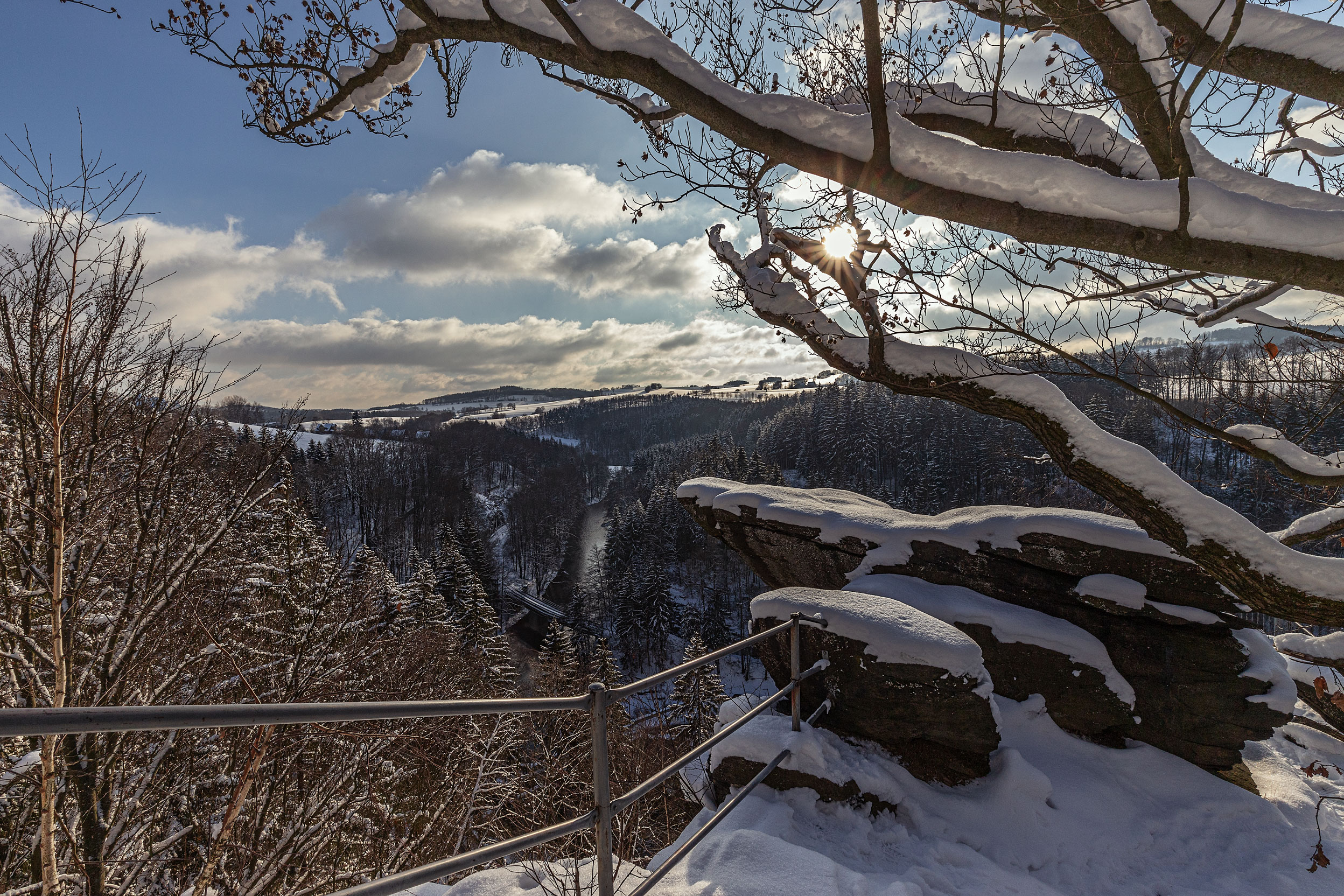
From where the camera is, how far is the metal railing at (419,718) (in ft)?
2.78

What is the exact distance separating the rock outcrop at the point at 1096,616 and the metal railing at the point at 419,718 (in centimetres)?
521

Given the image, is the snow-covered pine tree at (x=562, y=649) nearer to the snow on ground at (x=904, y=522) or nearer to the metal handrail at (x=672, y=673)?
the snow on ground at (x=904, y=522)

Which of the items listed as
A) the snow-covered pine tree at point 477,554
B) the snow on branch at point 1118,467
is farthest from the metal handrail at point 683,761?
the snow-covered pine tree at point 477,554

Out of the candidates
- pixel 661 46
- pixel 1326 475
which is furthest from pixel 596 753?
pixel 1326 475

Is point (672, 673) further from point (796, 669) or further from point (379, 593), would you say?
point (379, 593)

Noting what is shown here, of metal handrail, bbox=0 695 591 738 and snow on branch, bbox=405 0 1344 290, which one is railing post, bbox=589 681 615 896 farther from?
snow on branch, bbox=405 0 1344 290

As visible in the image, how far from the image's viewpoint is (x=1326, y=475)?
11.2ft

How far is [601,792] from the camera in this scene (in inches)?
74.6

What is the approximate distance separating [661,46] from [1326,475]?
474 centimetres

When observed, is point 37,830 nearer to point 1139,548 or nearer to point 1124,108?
point 1124,108

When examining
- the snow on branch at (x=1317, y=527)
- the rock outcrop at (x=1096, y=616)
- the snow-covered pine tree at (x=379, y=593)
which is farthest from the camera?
the snow-covered pine tree at (x=379, y=593)

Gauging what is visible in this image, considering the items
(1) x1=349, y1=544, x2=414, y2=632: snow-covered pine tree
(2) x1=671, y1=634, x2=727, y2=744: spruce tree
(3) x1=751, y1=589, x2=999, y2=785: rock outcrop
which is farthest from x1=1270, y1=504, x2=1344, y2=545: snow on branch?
(1) x1=349, y1=544, x2=414, y2=632: snow-covered pine tree

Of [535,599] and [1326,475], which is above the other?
[1326,475]

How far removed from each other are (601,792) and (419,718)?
33.0 inches
